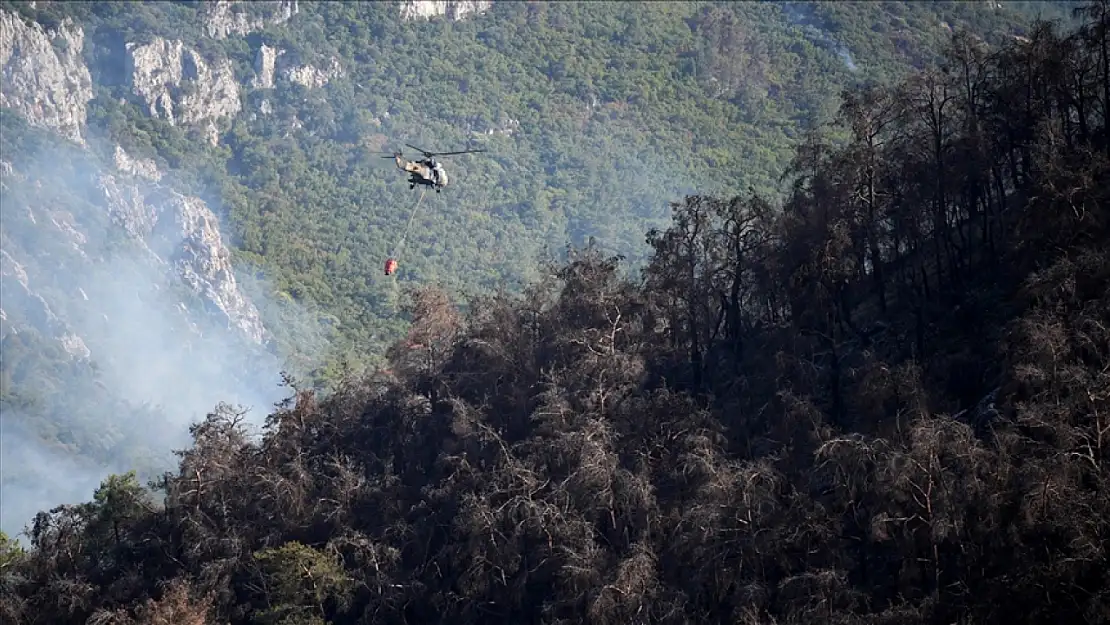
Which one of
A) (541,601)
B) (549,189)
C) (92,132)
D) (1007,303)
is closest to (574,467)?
(541,601)

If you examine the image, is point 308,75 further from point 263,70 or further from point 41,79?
point 41,79

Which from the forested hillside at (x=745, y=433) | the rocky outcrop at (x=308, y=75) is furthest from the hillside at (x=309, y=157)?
the forested hillside at (x=745, y=433)

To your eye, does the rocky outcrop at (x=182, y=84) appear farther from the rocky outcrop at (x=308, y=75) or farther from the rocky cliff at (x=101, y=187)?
the rocky outcrop at (x=308, y=75)

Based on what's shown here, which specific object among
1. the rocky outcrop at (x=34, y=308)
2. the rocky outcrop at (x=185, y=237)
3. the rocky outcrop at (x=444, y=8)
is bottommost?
the rocky outcrop at (x=34, y=308)

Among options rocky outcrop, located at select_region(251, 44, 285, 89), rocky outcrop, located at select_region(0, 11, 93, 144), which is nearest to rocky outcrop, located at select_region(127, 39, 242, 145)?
rocky outcrop, located at select_region(251, 44, 285, 89)

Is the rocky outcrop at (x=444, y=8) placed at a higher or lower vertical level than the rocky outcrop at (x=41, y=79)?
higher

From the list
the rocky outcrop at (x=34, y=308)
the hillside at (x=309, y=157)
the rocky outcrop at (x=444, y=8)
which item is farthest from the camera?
the rocky outcrop at (x=444, y=8)

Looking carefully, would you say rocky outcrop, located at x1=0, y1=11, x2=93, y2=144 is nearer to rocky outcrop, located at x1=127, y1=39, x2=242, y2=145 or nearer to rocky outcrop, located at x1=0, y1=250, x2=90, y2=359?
rocky outcrop, located at x1=127, y1=39, x2=242, y2=145

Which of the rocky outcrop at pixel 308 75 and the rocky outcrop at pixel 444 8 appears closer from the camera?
the rocky outcrop at pixel 308 75
